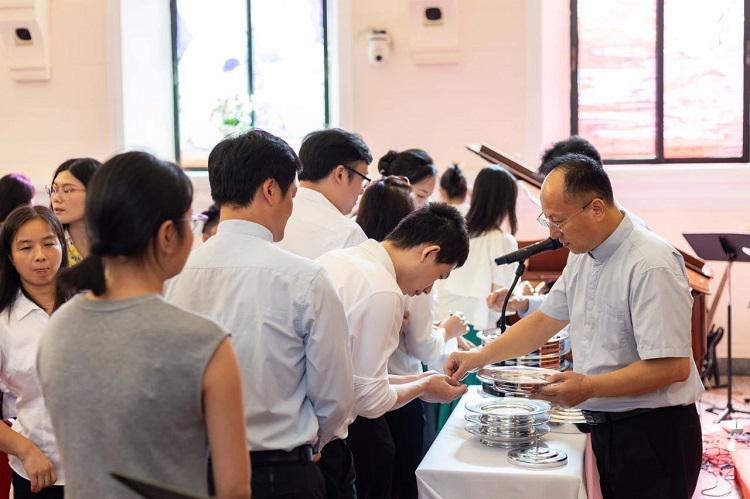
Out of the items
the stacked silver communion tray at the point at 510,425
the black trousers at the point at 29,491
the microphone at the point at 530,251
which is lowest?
the black trousers at the point at 29,491

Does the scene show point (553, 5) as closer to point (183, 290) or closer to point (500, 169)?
point (500, 169)

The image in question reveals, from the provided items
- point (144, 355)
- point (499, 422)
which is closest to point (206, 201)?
point (499, 422)

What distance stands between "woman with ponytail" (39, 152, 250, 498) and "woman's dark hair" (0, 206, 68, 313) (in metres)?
1.25

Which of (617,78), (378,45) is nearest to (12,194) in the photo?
(378,45)

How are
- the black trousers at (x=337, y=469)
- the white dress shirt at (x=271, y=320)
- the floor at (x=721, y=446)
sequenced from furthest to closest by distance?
the floor at (x=721, y=446) → the black trousers at (x=337, y=469) → the white dress shirt at (x=271, y=320)

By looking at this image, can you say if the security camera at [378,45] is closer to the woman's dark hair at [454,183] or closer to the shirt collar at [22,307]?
the woman's dark hair at [454,183]

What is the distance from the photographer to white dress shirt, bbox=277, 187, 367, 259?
3.49m

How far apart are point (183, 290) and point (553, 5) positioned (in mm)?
6488

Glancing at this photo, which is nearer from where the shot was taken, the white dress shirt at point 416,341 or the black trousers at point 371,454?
the black trousers at point 371,454

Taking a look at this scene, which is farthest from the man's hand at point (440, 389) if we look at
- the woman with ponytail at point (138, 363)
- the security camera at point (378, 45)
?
the security camera at point (378, 45)

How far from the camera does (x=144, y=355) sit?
1.55 m

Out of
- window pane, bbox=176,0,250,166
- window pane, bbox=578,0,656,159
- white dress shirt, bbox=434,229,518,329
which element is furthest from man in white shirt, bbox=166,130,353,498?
window pane, bbox=176,0,250,166

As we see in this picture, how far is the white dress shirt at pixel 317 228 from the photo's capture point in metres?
3.49

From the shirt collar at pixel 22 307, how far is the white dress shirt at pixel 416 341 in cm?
119
